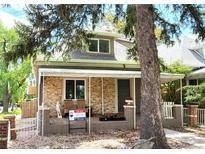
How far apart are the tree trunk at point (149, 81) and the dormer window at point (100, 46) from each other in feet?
32.8

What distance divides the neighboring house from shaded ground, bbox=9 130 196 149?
10054 millimetres

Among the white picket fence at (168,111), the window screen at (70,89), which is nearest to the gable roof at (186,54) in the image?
the white picket fence at (168,111)

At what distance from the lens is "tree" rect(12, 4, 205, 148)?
998 centimetres

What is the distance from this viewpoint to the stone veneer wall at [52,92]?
17.5 m

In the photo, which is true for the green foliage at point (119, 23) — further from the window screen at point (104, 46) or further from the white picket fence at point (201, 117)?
the white picket fence at point (201, 117)

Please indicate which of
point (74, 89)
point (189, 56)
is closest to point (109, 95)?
point (74, 89)

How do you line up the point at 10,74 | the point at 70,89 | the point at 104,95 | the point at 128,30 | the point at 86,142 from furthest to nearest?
the point at 10,74, the point at 104,95, the point at 70,89, the point at 128,30, the point at 86,142

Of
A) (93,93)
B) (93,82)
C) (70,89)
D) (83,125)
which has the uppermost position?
(93,82)

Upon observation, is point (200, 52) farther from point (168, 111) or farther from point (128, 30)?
point (128, 30)

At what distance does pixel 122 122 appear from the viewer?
15.0 meters

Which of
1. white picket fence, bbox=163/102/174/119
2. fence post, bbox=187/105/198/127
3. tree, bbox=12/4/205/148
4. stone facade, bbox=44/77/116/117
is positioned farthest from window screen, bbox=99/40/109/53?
fence post, bbox=187/105/198/127

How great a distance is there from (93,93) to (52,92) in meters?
2.47

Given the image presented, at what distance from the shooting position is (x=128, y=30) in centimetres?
1438
